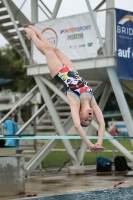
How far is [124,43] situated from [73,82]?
22.7 ft

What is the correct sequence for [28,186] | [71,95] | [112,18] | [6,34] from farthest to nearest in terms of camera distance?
1. [6,34]
2. [112,18]
3. [28,186]
4. [71,95]

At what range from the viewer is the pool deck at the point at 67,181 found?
1282 centimetres

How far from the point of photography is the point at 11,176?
39.8 feet

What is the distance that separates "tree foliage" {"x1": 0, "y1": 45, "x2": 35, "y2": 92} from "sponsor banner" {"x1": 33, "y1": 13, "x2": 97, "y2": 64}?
5906cm

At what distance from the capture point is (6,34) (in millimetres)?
21125

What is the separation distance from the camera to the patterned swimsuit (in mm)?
8445

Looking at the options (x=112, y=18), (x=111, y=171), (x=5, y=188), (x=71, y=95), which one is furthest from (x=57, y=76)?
(x=111, y=171)

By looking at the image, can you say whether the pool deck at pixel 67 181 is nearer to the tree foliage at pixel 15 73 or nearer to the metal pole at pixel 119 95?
the metal pole at pixel 119 95

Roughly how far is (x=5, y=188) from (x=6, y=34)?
10.4m

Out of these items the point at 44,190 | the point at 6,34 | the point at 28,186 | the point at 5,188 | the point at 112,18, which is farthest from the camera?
the point at 6,34

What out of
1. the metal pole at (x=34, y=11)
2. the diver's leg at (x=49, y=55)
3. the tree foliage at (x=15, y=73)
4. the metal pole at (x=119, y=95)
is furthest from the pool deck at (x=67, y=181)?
the tree foliage at (x=15, y=73)

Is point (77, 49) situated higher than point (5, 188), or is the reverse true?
point (77, 49)

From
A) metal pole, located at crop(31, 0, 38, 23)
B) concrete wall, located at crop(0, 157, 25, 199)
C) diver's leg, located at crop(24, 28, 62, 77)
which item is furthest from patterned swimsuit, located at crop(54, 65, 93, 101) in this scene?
metal pole, located at crop(31, 0, 38, 23)

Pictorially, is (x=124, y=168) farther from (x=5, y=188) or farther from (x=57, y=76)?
(x=57, y=76)
